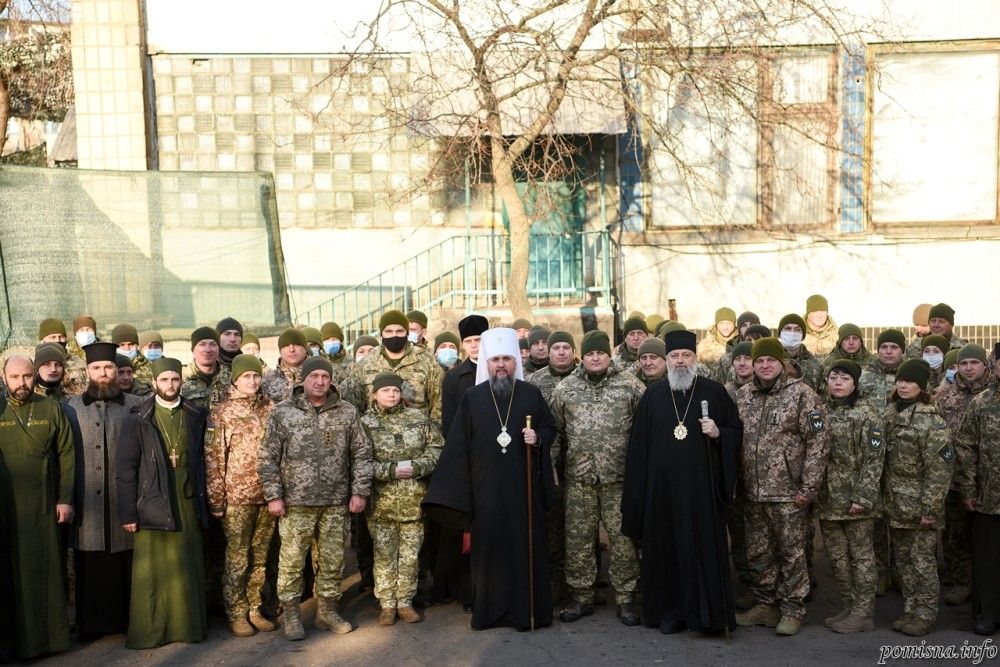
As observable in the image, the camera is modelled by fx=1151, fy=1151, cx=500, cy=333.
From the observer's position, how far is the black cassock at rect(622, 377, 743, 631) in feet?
25.4

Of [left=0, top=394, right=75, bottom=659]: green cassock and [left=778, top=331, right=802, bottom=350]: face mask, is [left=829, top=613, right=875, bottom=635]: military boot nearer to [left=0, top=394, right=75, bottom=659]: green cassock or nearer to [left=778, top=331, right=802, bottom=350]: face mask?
[left=778, top=331, right=802, bottom=350]: face mask

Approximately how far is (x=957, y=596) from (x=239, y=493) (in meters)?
5.34

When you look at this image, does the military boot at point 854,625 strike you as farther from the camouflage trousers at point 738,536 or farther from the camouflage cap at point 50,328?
the camouflage cap at point 50,328

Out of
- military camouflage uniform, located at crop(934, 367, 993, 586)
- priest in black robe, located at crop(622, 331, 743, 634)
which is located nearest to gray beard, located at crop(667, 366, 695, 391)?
priest in black robe, located at crop(622, 331, 743, 634)

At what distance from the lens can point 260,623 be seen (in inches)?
320

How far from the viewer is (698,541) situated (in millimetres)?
7824

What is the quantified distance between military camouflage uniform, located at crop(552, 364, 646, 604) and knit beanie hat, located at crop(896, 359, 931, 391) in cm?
190

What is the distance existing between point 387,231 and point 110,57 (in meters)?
4.43

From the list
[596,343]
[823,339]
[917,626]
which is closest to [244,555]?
[596,343]

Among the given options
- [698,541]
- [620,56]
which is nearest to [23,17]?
[620,56]

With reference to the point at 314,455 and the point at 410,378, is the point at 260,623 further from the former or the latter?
the point at 410,378

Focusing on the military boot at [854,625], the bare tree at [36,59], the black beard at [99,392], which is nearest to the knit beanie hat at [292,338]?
the black beard at [99,392]

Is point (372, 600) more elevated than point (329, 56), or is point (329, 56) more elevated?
point (329, 56)

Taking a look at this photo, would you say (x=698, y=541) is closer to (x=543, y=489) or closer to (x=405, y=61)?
(x=543, y=489)
